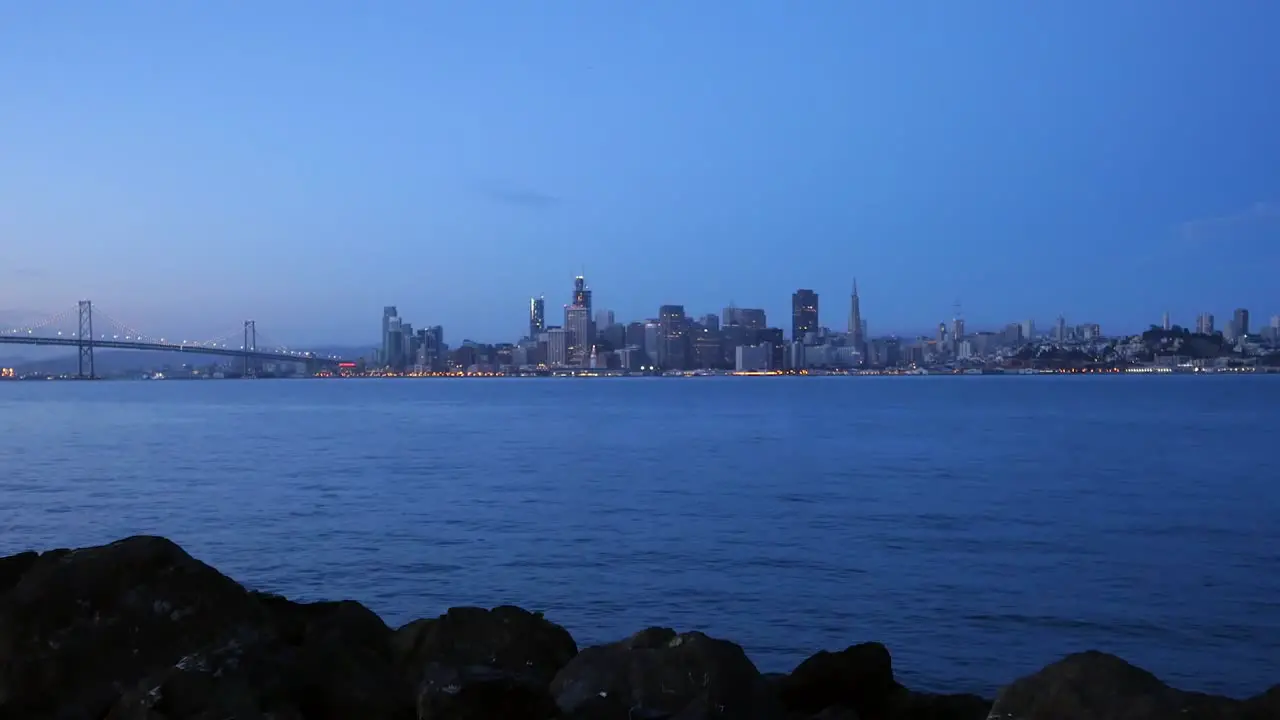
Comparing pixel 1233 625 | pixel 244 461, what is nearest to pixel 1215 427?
pixel 244 461

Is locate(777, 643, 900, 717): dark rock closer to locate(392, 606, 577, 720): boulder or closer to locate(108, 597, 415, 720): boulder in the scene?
locate(392, 606, 577, 720): boulder

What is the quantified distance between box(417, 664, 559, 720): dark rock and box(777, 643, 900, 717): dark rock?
125 cm

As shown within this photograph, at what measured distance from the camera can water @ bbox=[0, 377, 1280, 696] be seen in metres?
8.65

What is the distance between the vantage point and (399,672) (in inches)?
196

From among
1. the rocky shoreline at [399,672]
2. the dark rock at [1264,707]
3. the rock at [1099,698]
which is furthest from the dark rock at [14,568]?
the dark rock at [1264,707]

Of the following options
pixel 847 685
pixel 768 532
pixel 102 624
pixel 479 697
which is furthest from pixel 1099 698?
pixel 768 532

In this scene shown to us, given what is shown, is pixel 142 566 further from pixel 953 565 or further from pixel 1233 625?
pixel 953 565

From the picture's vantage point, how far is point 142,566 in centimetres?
479

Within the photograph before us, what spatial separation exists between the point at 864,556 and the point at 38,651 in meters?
8.70

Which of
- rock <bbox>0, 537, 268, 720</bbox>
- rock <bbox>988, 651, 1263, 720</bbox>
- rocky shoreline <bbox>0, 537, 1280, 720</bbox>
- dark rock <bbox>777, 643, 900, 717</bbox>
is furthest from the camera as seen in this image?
dark rock <bbox>777, 643, 900, 717</bbox>

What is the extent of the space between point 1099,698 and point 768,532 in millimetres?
10253

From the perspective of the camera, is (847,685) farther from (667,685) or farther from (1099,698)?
(1099,698)

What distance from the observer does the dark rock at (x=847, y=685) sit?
5.04 metres

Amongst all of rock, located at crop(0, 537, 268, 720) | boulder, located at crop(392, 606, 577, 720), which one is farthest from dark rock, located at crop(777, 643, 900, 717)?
rock, located at crop(0, 537, 268, 720)
